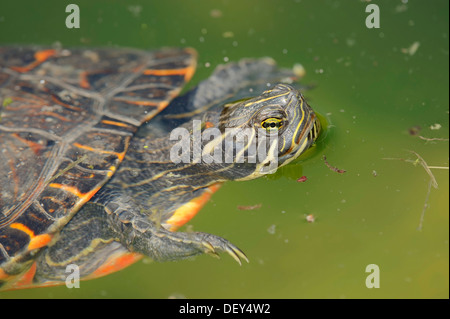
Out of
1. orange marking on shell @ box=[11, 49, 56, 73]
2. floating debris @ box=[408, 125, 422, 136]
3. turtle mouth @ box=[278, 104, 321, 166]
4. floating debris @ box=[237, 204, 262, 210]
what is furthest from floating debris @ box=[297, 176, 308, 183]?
orange marking on shell @ box=[11, 49, 56, 73]

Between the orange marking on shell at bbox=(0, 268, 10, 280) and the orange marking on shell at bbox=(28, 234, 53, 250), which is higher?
the orange marking on shell at bbox=(28, 234, 53, 250)

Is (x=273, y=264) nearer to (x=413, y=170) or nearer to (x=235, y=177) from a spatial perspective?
(x=235, y=177)

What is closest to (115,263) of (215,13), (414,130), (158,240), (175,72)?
(158,240)

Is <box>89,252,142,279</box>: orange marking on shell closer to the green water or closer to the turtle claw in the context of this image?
the green water

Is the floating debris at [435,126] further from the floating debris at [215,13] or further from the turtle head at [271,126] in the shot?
the floating debris at [215,13]

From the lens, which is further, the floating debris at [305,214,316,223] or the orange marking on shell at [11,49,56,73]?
the orange marking on shell at [11,49,56,73]

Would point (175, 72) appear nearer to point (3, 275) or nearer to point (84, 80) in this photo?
point (84, 80)

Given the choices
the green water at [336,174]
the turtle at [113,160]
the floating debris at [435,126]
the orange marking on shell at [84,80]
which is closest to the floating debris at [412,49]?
the green water at [336,174]
